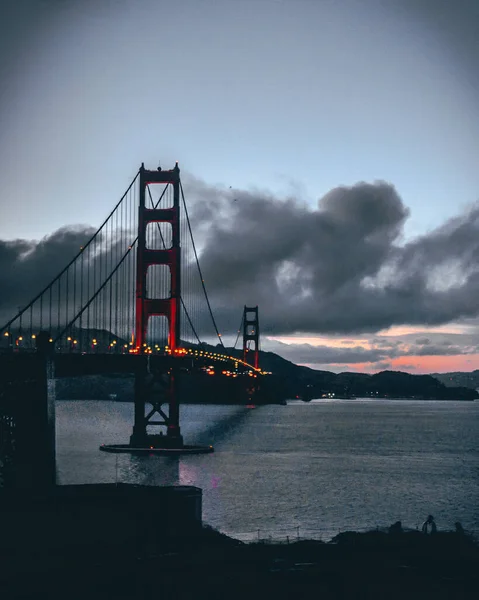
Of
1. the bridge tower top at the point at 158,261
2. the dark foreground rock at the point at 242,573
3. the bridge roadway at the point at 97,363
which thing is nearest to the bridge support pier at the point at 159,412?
the bridge roadway at the point at 97,363

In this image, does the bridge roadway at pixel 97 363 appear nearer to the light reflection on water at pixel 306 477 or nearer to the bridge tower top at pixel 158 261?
the bridge tower top at pixel 158 261

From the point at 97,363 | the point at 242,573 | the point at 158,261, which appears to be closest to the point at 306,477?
the point at 97,363

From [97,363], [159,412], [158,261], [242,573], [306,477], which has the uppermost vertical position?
[158,261]

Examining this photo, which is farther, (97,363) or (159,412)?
(159,412)

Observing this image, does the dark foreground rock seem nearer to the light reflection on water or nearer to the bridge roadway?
the bridge roadway

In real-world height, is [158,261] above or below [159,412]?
above

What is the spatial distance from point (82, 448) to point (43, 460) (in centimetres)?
5917

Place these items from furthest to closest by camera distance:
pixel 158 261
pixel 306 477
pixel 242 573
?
pixel 158 261
pixel 306 477
pixel 242 573

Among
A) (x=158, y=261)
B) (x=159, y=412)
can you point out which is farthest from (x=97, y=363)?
(x=158, y=261)

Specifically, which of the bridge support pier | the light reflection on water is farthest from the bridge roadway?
the light reflection on water

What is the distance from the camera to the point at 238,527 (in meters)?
40.6

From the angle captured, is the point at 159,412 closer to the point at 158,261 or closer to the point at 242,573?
the point at 158,261

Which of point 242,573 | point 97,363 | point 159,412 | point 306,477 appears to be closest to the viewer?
point 242,573

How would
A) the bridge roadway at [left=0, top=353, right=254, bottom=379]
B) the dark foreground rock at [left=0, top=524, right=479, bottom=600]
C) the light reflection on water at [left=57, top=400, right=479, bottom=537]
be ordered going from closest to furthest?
the dark foreground rock at [left=0, top=524, right=479, bottom=600]
the bridge roadway at [left=0, top=353, right=254, bottom=379]
the light reflection on water at [left=57, top=400, right=479, bottom=537]
